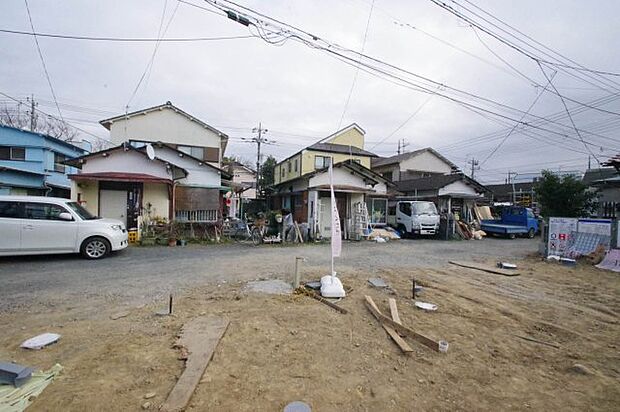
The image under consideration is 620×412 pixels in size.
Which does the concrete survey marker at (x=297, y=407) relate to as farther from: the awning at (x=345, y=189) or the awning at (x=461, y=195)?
the awning at (x=461, y=195)

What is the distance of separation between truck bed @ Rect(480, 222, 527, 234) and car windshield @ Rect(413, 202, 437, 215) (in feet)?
15.0

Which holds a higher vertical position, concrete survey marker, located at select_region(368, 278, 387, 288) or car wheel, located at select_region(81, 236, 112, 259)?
car wheel, located at select_region(81, 236, 112, 259)

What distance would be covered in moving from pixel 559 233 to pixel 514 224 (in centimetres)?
966

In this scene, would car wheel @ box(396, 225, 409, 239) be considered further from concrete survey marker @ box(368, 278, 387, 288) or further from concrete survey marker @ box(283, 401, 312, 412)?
concrete survey marker @ box(283, 401, 312, 412)

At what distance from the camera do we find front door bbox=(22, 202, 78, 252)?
26.0ft

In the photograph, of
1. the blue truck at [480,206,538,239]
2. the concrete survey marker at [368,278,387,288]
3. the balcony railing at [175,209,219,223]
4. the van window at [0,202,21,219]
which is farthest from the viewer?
the blue truck at [480,206,538,239]

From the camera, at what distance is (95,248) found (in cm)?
867

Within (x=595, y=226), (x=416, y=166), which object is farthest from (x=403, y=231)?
(x=416, y=166)

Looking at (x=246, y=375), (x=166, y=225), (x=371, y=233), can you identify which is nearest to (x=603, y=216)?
(x=371, y=233)

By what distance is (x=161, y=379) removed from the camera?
2789mm

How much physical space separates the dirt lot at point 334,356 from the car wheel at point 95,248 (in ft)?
15.4

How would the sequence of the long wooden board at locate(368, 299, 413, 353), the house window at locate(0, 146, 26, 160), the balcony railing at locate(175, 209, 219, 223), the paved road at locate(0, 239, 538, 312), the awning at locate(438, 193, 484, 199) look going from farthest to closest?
the awning at locate(438, 193, 484, 199)
the house window at locate(0, 146, 26, 160)
the balcony railing at locate(175, 209, 219, 223)
the paved road at locate(0, 239, 538, 312)
the long wooden board at locate(368, 299, 413, 353)

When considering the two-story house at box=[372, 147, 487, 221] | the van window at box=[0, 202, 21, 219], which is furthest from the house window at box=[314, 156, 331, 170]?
the van window at box=[0, 202, 21, 219]

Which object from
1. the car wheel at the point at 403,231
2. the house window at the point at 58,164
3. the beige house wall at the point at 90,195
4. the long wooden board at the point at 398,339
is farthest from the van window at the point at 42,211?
the car wheel at the point at 403,231
